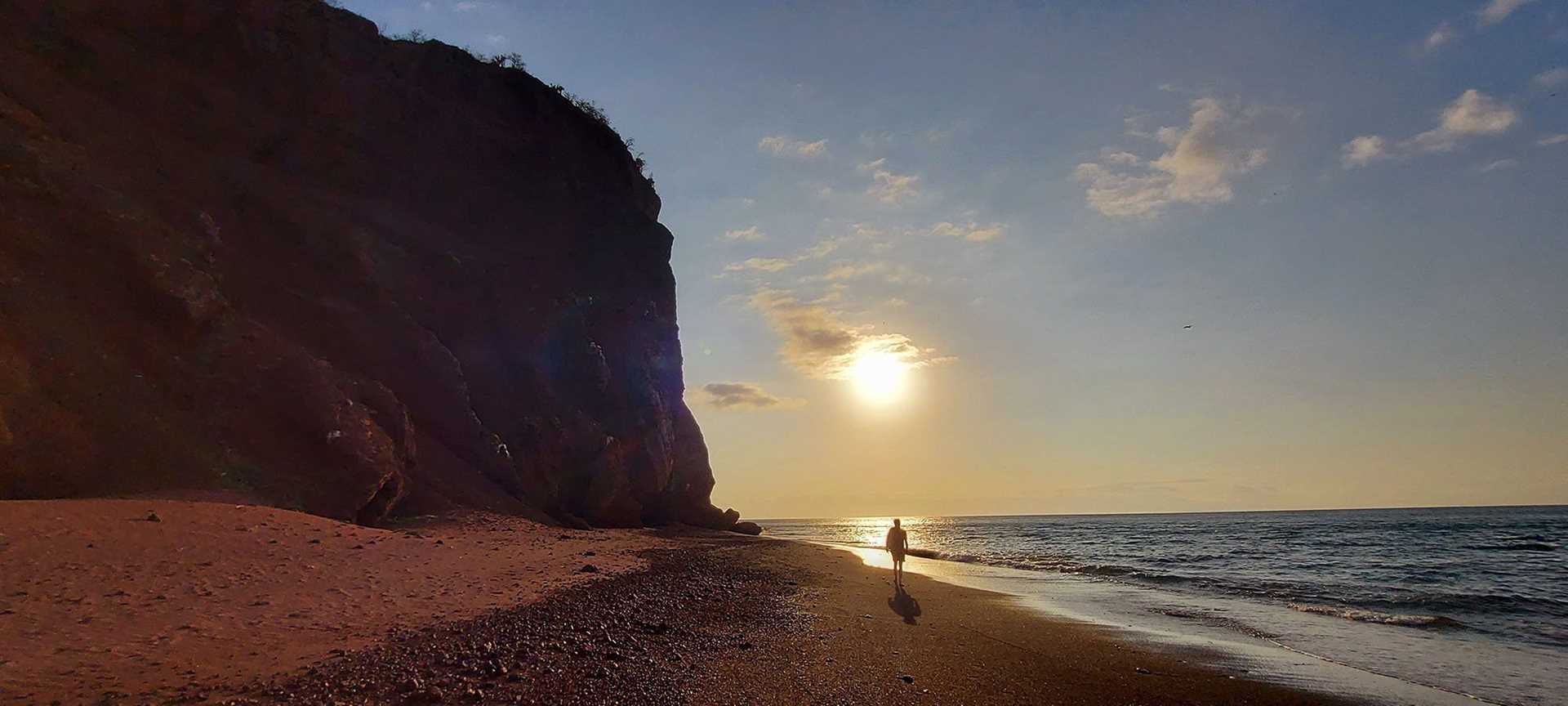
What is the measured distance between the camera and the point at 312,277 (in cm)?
2438

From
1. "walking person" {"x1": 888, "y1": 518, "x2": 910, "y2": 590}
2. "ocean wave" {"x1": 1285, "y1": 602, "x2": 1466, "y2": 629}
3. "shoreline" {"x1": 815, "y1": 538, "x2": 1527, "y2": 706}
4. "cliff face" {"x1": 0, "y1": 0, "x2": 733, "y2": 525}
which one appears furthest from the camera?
"walking person" {"x1": 888, "y1": 518, "x2": 910, "y2": 590}

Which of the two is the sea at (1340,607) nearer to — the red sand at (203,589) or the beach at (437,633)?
the beach at (437,633)

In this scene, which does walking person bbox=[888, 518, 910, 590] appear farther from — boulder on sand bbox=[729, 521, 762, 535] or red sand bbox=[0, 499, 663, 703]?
boulder on sand bbox=[729, 521, 762, 535]

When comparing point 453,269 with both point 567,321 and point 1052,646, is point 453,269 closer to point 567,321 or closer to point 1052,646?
point 567,321

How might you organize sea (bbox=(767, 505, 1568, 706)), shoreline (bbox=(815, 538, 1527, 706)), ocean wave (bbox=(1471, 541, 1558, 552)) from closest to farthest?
shoreline (bbox=(815, 538, 1527, 706))
sea (bbox=(767, 505, 1568, 706))
ocean wave (bbox=(1471, 541, 1558, 552))

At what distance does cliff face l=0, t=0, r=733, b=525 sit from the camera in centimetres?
1594

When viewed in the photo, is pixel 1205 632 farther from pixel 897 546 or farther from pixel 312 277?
pixel 312 277

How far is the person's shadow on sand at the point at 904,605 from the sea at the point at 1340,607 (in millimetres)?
609

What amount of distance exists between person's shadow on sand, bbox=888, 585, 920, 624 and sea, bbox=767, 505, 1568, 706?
61 centimetres

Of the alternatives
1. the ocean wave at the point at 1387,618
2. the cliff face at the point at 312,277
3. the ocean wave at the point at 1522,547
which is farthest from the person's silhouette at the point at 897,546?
the ocean wave at the point at 1522,547

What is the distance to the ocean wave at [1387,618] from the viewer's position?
680 inches

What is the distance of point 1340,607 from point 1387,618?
2126 millimetres

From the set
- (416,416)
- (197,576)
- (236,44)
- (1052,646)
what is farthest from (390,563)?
(236,44)

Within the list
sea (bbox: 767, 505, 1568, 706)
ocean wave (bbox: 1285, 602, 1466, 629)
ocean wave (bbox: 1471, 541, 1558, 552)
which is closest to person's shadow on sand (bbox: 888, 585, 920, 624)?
sea (bbox: 767, 505, 1568, 706)
